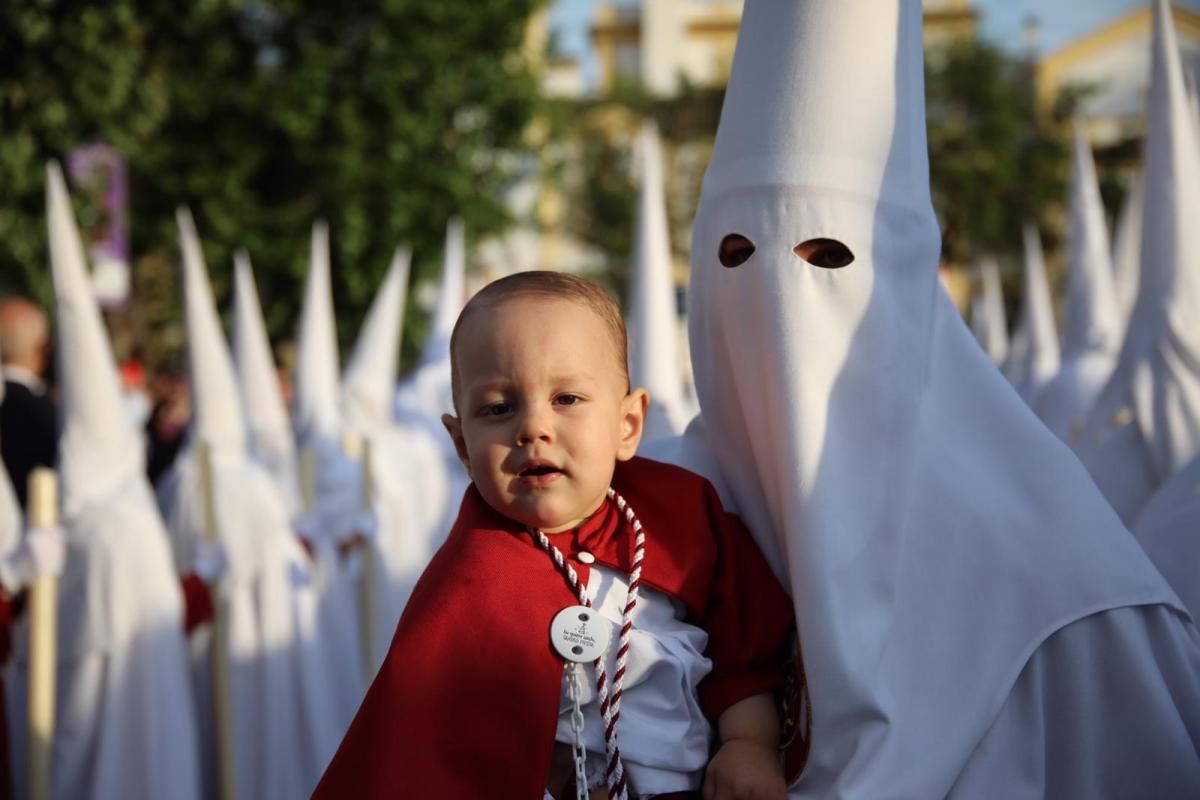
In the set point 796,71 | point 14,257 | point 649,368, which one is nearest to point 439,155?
point 14,257

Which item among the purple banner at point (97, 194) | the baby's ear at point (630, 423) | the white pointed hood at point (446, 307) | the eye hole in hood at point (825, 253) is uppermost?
the purple banner at point (97, 194)

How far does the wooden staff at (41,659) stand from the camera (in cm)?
434

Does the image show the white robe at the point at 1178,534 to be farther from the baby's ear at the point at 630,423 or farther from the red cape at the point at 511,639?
the baby's ear at the point at 630,423

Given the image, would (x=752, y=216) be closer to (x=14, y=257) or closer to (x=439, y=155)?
(x=14, y=257)

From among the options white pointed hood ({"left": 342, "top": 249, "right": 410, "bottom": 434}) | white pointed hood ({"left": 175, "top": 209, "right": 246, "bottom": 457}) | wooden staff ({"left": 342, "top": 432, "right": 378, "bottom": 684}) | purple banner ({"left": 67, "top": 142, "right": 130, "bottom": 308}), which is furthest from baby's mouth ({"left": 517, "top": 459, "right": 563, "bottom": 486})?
purple banner ({"left": 67, "top": 142, "right": 130, "bottom": 308})

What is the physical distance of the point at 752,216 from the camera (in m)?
1.91

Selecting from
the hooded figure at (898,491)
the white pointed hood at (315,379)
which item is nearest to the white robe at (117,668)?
the white pointed hood at (315,379)

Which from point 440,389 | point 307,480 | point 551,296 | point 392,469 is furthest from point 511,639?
point 440,389

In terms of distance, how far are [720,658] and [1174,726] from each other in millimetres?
614

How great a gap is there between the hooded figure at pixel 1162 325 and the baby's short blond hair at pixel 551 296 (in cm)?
203

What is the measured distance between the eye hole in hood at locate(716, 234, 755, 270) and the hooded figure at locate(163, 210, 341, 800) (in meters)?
4.62

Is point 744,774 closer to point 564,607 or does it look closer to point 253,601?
point 564,607

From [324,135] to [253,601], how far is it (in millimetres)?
10535

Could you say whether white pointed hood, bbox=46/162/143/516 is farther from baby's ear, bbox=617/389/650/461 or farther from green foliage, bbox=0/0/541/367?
green foliage, bbox=0/0/541/367
